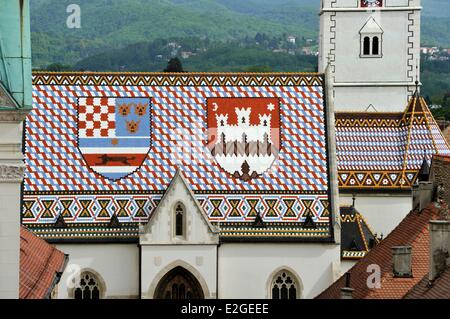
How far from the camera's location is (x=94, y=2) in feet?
584

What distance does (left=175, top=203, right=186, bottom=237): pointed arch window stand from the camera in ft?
156

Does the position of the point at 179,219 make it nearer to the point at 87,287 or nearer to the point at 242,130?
the point at 87,287

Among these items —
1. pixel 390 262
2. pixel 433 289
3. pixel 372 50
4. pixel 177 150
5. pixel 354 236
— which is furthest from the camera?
pixel 372 50

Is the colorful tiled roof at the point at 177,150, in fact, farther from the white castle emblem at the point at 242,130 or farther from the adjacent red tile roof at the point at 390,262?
the adjacent red tile roof at the point at 390,262

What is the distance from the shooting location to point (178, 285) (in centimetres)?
4775

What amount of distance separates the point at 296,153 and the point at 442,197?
15081mm

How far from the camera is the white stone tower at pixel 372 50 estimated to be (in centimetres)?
6544

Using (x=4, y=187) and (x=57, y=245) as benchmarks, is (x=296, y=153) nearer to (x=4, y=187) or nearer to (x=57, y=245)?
(x=57, y=245)

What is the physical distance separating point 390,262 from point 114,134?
1671 centimetres

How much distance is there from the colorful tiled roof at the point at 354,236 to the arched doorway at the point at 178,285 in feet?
16.0

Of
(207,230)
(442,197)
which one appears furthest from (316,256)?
(442,197)

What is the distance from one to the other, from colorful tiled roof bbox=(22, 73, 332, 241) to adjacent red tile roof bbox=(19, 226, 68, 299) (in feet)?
25.7

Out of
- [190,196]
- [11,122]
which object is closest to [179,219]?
[190,196]
